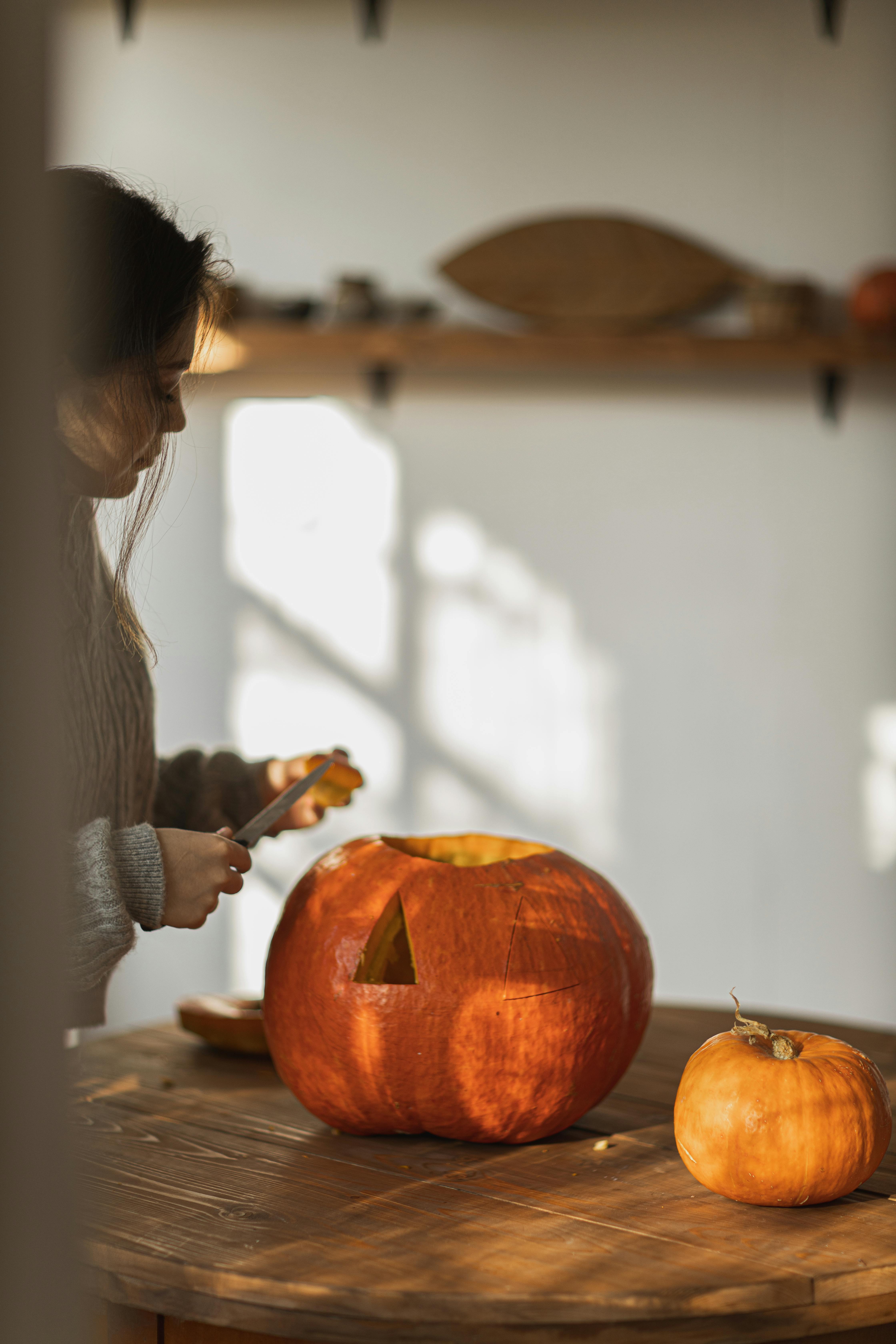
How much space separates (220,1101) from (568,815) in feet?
5.32

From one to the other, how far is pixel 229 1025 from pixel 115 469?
0.50m

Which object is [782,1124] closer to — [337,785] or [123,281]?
[337,785]

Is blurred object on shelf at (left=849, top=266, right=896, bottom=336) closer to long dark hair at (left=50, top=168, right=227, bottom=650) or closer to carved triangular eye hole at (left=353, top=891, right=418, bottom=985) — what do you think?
long dark hair at (left=50, top=168, right=227, bottom=650)

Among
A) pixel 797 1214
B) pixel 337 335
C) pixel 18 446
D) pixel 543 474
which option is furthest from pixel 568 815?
pixel 18 446

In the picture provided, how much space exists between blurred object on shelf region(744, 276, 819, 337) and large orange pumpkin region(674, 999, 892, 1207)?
72.7 inches

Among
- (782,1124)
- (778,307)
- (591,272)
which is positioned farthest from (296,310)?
(782,1124)

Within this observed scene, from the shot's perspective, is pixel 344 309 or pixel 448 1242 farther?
pixel 344 309

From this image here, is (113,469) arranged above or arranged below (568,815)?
above

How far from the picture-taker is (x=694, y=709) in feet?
8.12

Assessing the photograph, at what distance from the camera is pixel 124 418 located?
831 millimetres

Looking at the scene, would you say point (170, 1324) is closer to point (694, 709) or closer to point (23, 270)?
point (23, 270)

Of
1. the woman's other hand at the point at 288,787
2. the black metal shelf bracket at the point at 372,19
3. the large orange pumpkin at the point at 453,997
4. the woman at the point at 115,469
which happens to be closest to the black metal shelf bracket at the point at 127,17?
the black metal shelf bracket at the point at 372,19

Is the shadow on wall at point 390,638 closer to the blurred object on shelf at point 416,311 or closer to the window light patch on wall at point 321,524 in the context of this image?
the window light patch on wall at point 321,524

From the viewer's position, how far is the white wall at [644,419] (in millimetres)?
2432
